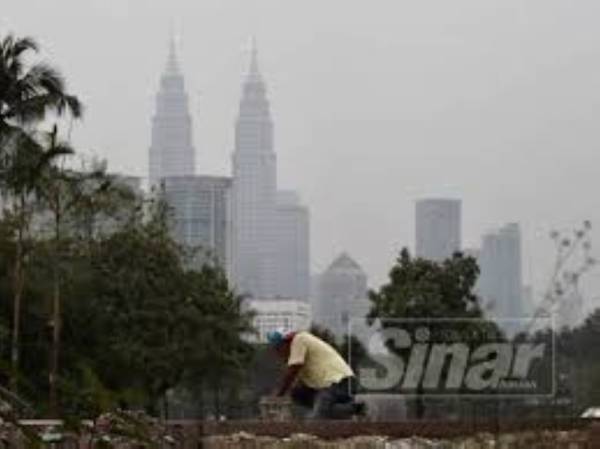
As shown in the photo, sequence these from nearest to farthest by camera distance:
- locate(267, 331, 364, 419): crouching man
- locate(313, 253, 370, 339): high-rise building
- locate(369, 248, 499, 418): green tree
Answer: locate(267, 331, 364, 419): crouching man → locate(369, 248, 499, 418): green tree → locate(313, 253, 370, 339): high-rise building

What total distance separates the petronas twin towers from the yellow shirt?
1890 inches

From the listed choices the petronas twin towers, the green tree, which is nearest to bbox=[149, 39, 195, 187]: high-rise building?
the petronas twin towers

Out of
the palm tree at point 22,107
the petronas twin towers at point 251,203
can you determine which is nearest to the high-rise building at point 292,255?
the petronas twin towers at point 251,203

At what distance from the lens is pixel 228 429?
1359 centimetres

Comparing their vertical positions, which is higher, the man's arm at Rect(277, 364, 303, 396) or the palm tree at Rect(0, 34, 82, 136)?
the palm tree at Rect(0, 34, 82, 136)

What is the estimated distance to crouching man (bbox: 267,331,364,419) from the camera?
46.8ft

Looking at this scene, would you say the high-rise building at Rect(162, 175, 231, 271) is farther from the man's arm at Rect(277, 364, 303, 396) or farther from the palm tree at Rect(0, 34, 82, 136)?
the man's arm at Rect(277, 364, 303, 396)

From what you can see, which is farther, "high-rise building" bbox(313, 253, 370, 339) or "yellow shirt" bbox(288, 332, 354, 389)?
"high-rise building" bbox(313, 253, 370, 339)

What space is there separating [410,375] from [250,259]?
47.8m

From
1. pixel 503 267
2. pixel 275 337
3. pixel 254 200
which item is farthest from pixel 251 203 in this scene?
pixel 275 337

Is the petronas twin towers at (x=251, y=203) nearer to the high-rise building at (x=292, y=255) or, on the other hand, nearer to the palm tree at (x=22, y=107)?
the high-rise building at (x=292, y=255)

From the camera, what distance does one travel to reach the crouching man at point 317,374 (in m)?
14.3

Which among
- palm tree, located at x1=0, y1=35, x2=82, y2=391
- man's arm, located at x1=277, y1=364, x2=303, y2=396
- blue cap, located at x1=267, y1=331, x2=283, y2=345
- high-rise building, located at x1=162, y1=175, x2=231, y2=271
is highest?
high-rise building, located at x1=162, y1=175, x2=231, y2=271

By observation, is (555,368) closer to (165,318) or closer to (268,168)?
(165,318)
